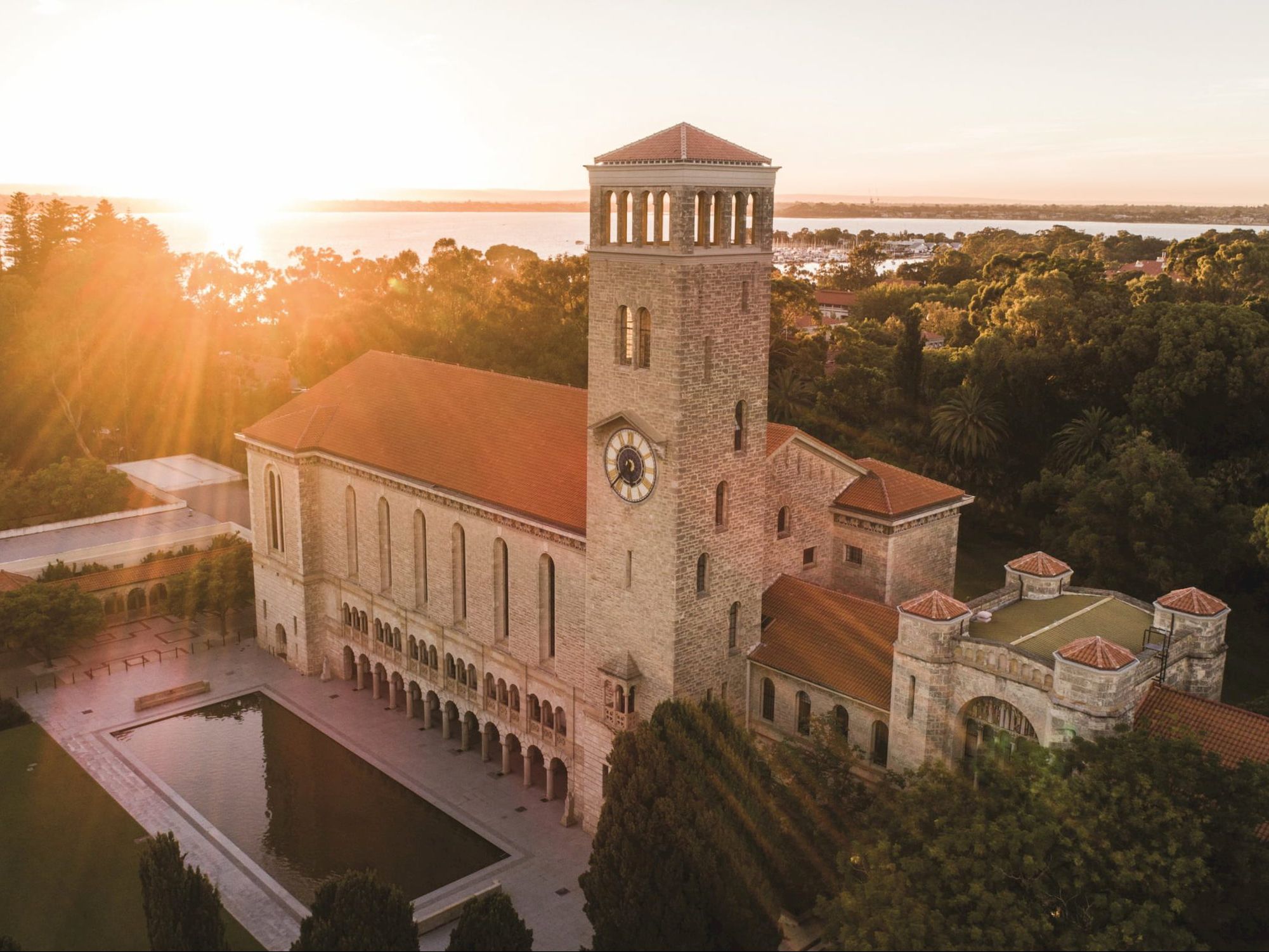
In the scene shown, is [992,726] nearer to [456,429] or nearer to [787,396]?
[456,429]

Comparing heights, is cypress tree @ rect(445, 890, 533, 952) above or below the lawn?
above

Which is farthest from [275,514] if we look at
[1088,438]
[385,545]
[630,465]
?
[1088,438]

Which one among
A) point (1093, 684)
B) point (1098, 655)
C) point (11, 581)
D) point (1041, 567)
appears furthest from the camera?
point (11, 581)

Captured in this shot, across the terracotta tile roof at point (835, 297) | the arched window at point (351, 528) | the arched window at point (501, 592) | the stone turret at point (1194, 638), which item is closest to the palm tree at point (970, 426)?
the stone turret at point (1194, 638)

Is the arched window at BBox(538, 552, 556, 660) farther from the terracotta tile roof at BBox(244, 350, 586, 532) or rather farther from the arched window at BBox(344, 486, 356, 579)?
the arched window at BBox(344, 486, 356, 579)

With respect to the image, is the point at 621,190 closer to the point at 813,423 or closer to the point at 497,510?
the point at 497,510

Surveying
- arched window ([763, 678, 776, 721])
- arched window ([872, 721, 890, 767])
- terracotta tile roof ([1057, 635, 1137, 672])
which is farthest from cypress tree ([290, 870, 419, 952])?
terracotta tile roof ([1057, 635, 1137, 672])
